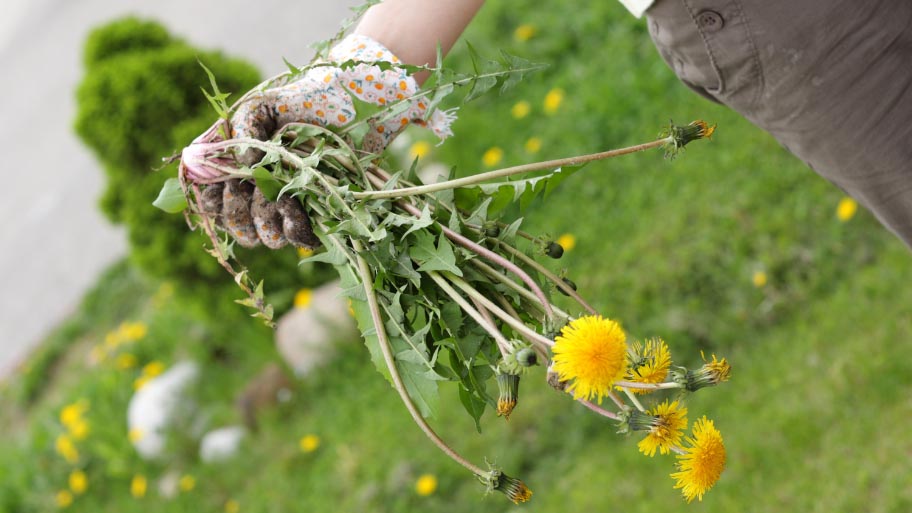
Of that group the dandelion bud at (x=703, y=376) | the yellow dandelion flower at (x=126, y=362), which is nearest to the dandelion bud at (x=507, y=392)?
the dandelion bud at (x=703, y=376)

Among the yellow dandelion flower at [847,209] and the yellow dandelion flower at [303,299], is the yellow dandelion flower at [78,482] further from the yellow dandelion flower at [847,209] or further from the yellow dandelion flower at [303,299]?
the yellow dandelion flower at [847,209]

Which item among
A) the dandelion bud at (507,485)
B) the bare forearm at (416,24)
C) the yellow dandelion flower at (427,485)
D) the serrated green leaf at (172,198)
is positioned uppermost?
the bare forearm at (416,24)

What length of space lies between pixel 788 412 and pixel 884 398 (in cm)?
25

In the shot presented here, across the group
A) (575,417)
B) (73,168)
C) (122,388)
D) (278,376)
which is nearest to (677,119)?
(575,417)

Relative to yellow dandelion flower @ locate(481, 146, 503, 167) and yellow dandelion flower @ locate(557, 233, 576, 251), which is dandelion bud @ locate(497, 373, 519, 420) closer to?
yellow dandelion flower @ locate(557, 233, 576, 251)

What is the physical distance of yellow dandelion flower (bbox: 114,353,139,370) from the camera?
4.56 metres

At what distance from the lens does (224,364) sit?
4277 millimetres

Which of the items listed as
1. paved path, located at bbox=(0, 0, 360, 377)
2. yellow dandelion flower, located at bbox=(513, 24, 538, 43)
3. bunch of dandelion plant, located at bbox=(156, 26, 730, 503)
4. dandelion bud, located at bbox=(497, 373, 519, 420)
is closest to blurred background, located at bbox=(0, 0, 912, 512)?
yellow dandelion flower, located at bbox=(513, 24, 538, 43)

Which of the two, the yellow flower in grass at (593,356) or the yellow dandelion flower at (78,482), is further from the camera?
the yellow dandelion flower at (78,482)

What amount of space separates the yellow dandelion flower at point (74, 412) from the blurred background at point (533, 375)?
0.04 ft

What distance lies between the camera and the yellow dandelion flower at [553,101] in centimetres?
403

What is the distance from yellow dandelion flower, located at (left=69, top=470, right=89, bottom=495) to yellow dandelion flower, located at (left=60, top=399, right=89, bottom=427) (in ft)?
0.83

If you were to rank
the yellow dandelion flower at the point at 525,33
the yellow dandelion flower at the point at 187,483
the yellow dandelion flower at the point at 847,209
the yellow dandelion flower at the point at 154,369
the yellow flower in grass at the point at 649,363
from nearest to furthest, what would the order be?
the yellow flower in grass at the point at 649,363
the yellow dandelion flower at the point at 847,209
the yellow dandelion flower at the point at 187,483
the yellow dandelion flower at the point at 154,369
the yellow dandelion flower at the point at 525,33

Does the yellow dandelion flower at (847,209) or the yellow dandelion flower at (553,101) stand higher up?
the yellow dandelion flower at (847,209)
